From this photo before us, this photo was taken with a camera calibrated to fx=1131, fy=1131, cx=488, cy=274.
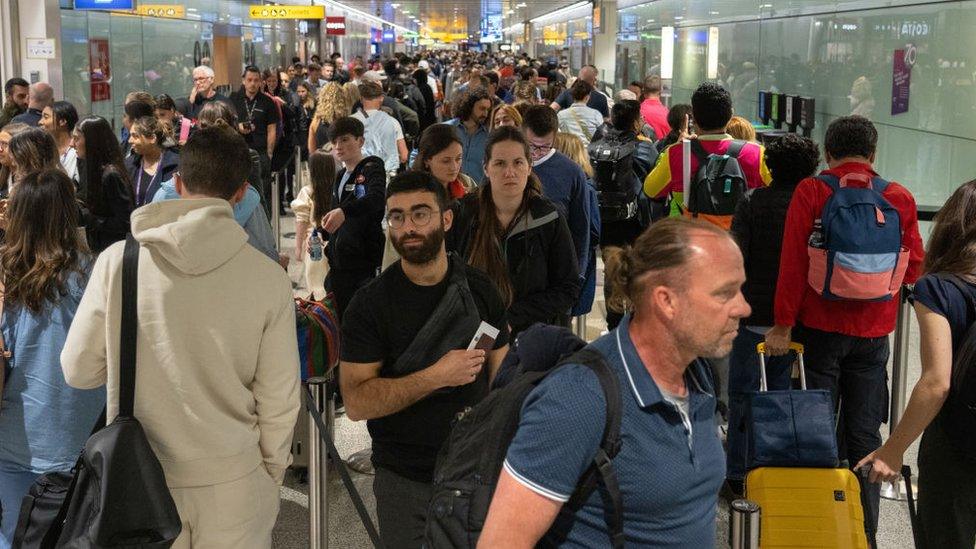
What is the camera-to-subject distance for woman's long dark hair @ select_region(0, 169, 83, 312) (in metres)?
3.70

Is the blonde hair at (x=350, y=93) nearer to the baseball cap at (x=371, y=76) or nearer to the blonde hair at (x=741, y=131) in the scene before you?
the baseball cap at (x=371, y=76)

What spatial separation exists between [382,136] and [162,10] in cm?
823

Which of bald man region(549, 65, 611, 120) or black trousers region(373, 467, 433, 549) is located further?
bald man region(549, 65, 611, 120)

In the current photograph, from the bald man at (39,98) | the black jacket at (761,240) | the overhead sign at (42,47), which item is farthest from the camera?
the overhead sign at (42,47)

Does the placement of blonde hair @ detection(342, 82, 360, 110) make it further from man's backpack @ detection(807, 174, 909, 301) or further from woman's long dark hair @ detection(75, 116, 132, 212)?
man's backpack @ detection(807, 174, 909, 301)

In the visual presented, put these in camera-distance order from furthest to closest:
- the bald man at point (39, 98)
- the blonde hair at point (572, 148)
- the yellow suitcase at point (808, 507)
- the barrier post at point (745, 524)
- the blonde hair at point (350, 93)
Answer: the blonde hair at point (350, 93) → the bald man at point (39, 98) → the blonde hair at point (572, 148) → the yellow suitcase at point (808, 507) → the barrier post at point (745, 524)

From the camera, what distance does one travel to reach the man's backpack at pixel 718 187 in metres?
5.89

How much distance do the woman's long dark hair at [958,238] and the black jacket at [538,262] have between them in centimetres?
156

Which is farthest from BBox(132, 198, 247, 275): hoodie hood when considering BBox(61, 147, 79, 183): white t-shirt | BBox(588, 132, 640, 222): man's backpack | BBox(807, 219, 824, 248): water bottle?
BBox(588, 132, 640, 222): man's backpack

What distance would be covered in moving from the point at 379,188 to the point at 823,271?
259 cm

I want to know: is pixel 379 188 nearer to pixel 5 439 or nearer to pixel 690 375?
pixel 5 439

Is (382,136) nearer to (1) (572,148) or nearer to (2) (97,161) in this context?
(1) (572,148)

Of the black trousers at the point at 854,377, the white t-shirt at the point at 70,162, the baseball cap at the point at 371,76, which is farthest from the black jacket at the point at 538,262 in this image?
the baseball cap at the point at 371,76

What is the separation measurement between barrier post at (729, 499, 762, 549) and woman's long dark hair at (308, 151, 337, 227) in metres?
3.89
